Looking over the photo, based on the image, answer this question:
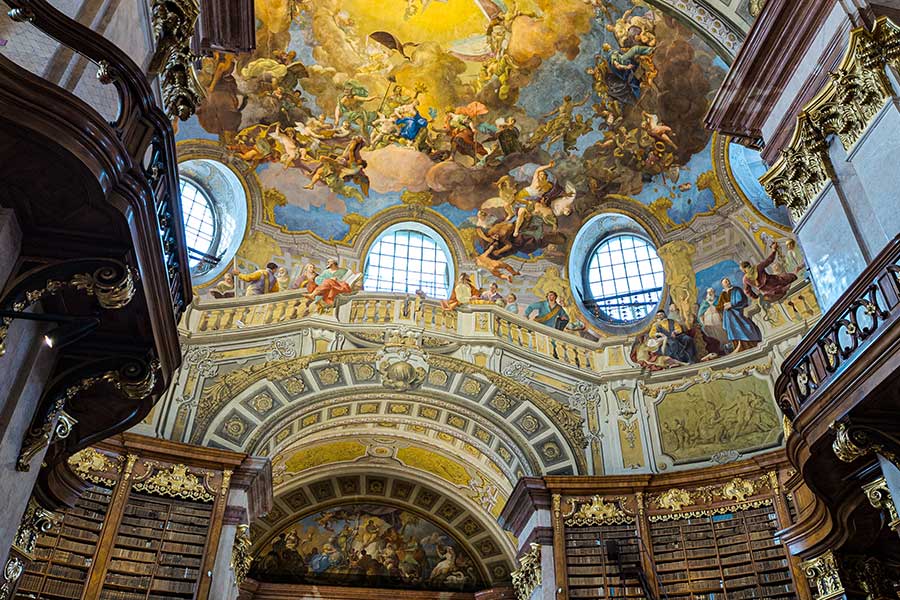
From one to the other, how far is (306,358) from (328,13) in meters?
Result: 7.63

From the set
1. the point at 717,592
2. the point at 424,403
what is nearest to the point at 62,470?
the point at 424,403

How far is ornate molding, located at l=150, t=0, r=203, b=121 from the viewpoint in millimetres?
6820

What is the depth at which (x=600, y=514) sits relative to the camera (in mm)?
13547

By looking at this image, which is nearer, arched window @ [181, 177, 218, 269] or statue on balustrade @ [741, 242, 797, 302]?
statue on balustrade @ [741, 242, 797, 302]

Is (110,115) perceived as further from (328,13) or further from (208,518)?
(328,13)

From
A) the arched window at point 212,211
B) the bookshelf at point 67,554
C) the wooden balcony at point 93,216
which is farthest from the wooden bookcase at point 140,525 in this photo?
the wooden balcony at point 93,216

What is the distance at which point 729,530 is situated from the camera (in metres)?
12.6

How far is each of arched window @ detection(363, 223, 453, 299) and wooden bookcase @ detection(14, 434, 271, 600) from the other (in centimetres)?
562

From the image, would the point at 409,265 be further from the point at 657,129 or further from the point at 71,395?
the point at 71,395

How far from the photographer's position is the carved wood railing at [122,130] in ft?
14.7

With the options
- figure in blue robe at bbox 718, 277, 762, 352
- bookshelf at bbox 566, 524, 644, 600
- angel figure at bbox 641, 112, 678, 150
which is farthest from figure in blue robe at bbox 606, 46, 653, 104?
bookshelf at bbox 566, 524, 644, 600

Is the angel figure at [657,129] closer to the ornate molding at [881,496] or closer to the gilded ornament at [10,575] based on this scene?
the ornate molding at [881,496]

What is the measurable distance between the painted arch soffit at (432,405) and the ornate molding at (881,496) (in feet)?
27.8

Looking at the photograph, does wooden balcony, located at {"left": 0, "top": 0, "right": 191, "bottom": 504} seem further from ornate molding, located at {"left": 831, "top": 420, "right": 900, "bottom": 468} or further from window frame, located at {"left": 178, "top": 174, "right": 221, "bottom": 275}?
window frame, located at {"left": 178, "top": 174, "right": 221, "bottom": 275}
